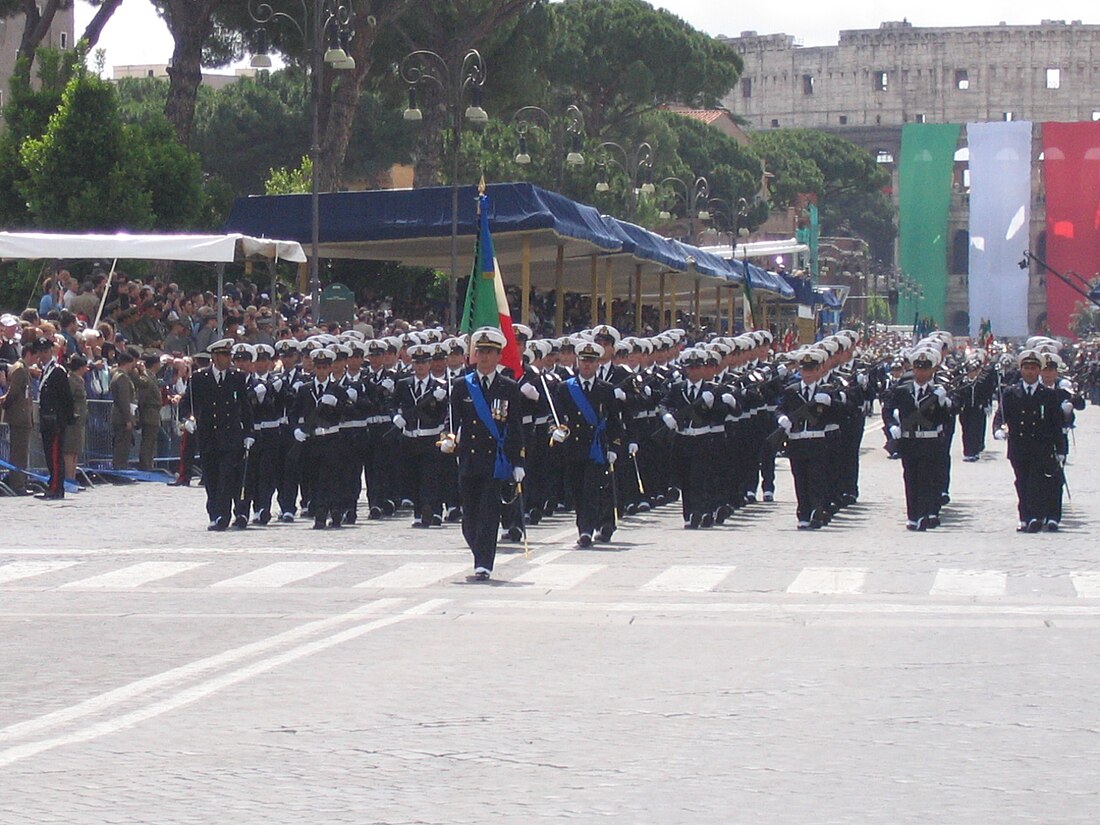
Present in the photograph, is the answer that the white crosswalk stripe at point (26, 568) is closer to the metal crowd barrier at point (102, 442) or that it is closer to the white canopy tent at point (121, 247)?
the metal crowd barrier at point (102, 442)

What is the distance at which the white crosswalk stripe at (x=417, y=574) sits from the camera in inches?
583

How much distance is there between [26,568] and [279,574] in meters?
1.98

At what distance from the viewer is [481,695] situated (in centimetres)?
969

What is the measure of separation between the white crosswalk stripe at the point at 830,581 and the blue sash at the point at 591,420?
105 inches

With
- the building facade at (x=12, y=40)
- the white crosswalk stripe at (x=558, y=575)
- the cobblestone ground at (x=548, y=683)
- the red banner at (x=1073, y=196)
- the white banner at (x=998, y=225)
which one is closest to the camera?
the cobblestone ground at (x=548, y=683)

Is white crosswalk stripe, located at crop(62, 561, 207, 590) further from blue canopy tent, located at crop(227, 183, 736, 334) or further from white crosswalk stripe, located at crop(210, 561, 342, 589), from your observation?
blue canopy tent, located at crop(227, 183, 736, 334)

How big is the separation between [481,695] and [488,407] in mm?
5790

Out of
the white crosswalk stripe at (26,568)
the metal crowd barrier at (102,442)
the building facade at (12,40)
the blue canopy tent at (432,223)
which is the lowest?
the white crosswalk stripe at (26,568)

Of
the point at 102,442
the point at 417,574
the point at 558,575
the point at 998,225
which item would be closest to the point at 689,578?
the point at 558,575

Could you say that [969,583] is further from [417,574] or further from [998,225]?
[998,225]

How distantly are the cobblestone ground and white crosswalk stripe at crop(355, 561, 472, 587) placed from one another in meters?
0.04

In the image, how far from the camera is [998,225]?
4289 inches

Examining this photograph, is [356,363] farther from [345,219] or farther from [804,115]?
[804,115]

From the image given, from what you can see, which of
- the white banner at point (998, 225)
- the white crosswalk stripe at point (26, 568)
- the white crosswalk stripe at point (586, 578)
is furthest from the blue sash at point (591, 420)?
the white banner at point (998, 225)
